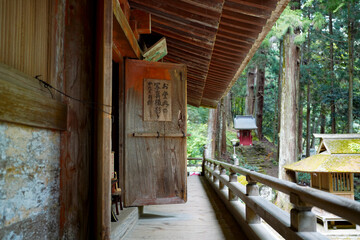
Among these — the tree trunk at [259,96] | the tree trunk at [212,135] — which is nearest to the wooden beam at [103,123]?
the tree trunk at [212,135]

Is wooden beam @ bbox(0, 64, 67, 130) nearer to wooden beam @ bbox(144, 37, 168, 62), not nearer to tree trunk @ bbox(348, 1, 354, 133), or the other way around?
wooden beam @ bbox(144, 37, 168, 62)

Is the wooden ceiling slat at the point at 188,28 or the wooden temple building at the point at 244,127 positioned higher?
the wooden ceiling slat at the point at 188,28

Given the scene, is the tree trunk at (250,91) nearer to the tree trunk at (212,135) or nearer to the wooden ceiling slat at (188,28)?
the tree trunk at (212,135)

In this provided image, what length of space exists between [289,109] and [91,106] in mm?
9887

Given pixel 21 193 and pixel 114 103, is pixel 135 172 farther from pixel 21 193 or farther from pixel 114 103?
pixel 21 193

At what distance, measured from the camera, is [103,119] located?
2.27m

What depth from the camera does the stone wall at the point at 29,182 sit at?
58.4 inches

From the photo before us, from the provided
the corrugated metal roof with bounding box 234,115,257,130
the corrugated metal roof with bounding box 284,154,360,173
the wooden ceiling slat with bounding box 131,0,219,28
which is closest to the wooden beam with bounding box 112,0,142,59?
the wooden ceiling slat with bounding box 131,0,219,28

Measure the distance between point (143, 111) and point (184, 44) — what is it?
1305 millimetres

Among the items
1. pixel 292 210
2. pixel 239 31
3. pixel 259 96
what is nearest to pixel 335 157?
pixel 239 31

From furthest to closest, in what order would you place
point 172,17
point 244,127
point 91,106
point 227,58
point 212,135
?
point 244,127
point 212,135
point 227,58
point 172,17
point 91,106

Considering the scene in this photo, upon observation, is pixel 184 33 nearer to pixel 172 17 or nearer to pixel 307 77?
pixel 172 17

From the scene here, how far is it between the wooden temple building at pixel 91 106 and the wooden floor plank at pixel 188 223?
35 centimetres

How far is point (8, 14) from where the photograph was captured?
5.19 ft
